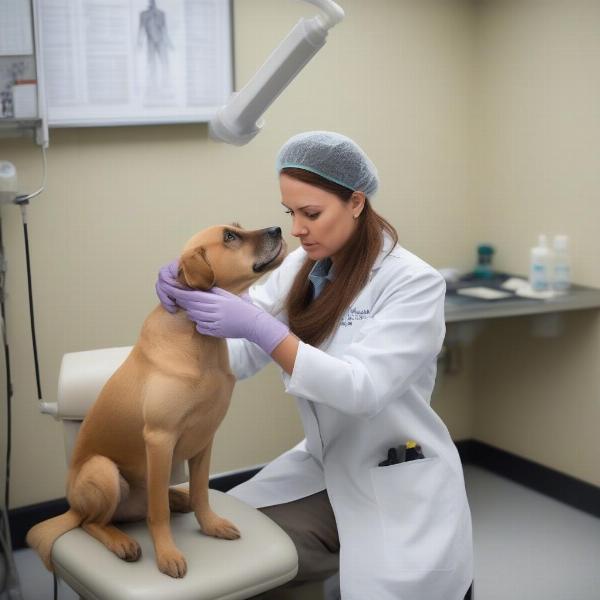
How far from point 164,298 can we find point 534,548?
5.44 ft

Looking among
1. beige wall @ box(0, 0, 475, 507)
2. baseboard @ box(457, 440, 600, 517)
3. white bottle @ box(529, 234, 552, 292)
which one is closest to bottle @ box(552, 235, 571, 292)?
white bottle @ box(529, 234, 552, 292)

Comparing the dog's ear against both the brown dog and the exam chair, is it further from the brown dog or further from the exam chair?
the exam chair

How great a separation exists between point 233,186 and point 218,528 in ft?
4.55

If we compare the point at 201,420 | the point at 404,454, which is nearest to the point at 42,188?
the point at 201,420

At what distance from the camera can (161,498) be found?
1332 mm

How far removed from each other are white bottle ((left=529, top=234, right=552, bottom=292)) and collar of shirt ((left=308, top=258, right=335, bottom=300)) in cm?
116

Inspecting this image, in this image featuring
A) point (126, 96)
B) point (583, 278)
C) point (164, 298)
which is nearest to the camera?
point (164, 298)

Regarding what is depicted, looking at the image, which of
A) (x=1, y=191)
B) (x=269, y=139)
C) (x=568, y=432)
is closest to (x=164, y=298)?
(x=1, y=191)

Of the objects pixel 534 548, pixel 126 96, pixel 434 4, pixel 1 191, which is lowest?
pixel 534 548

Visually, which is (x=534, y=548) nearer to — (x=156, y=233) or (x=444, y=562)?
(x=444, y=562)

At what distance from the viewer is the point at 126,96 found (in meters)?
2.35

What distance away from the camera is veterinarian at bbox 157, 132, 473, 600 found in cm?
148

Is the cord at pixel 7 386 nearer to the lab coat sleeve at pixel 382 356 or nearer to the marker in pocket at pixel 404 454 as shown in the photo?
the lab coat sleeve at pixel 382 356

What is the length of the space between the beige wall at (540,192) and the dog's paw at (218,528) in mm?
1644
